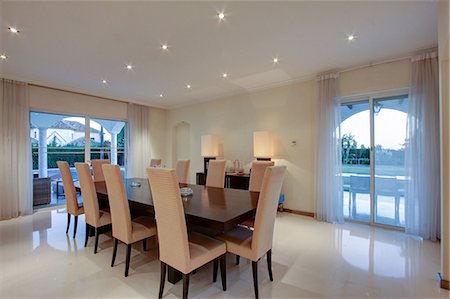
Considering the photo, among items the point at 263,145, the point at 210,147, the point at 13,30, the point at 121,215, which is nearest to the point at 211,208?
the point at 121,215

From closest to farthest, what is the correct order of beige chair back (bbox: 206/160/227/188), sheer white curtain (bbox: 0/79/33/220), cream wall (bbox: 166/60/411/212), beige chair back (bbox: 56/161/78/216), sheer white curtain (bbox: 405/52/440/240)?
sheer white curtain (bbox: 405/52/440/240), beige chair back (bbox: 56/161/78/216), beige chair back (bbox: 206/160/227/188), cream wall (bbox: 166/60/411/212), sheer white curtain (bbox: 0/79/33/220)

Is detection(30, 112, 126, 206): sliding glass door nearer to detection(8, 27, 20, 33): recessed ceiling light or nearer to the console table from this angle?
detection(8, 27, 20, 33): recessed ceiling light

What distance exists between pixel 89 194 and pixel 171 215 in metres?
1.67

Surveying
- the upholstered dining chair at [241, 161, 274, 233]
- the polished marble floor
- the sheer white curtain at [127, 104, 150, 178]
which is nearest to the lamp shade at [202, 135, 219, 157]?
the sheer white curtain at [127, 104, 150, 178]

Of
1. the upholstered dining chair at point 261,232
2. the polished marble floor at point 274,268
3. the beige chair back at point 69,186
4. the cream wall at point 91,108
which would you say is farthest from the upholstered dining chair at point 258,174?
the cream wall at point 91,108

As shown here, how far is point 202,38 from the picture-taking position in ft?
9.14

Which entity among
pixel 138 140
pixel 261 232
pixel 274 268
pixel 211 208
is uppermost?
pixel 138 140

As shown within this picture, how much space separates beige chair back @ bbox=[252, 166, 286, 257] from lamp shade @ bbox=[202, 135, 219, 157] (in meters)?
3.45

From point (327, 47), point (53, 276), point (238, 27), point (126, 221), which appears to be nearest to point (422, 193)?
point (327, 47)

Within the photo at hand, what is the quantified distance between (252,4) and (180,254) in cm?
241

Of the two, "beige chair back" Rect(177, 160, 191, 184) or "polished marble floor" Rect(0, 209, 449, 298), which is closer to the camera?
"polished marble floor" Rect(0, 209, 449, 298)

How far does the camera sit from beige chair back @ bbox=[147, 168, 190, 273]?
1.65 meters

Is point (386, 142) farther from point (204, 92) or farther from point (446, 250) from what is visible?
point (204, 92)

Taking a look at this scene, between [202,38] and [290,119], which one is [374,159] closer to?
[290,119]
